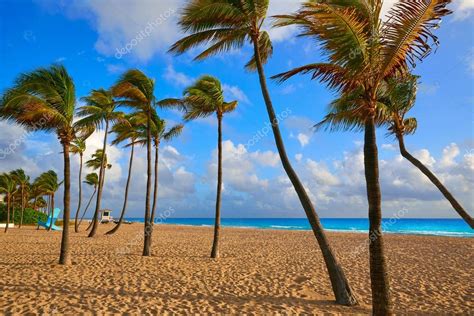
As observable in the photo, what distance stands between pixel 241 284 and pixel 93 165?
3153cm

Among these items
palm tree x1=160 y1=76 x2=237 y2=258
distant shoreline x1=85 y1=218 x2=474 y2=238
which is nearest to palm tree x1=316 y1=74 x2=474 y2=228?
palm tree x1=160 y1=76 x2=237 y2=258

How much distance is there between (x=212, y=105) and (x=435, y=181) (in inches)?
335

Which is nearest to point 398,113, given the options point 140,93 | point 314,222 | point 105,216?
point 314,222

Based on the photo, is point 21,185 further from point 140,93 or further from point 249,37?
point 249,37

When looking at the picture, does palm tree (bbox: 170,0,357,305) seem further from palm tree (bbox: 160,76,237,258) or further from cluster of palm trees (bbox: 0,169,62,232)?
cluster of palm trees (bbox: 0,169,62,232)

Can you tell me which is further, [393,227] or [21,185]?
[393,227]

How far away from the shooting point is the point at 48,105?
10.9 metres

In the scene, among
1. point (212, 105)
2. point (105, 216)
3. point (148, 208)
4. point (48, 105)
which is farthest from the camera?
point (105, 216)

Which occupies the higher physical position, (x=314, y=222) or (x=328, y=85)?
(x=328, y=85)

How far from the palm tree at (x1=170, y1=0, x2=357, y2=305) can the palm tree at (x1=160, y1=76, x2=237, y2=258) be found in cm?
323

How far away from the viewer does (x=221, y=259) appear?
13.6 metres

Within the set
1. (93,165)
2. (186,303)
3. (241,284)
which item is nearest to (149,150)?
→ (241,284)

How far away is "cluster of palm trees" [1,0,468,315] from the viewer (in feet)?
17.7

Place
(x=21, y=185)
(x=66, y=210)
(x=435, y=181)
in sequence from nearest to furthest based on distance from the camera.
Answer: (x=435, y=181) < (x=66, y=210) < (x=21, y=185)
